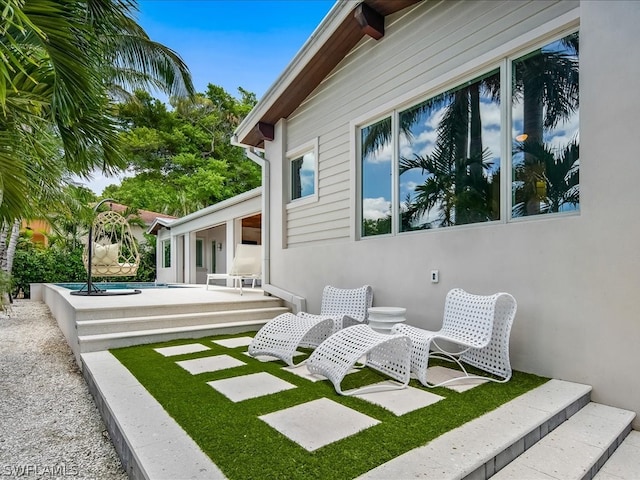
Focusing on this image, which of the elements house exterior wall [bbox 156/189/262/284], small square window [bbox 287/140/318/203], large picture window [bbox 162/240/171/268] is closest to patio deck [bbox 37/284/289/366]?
small square window [bbox 287/140/318/203]

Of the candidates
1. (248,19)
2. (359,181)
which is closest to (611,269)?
(359,181)

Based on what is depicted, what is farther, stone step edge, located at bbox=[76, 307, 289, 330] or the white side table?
stone step edge, located at bbox=[76, 307, 289, 330]

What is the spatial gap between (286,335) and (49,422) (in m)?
A: 2.24

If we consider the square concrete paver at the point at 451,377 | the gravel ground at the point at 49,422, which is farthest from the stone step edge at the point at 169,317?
the square concrete paver at the point at 451,377

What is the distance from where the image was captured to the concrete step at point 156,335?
4719 mm

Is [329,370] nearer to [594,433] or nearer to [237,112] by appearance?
[594,433]

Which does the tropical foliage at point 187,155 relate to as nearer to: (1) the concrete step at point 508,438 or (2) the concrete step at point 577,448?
(1) the concrete step at point 508,438

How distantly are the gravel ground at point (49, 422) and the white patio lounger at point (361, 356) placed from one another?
168 cm

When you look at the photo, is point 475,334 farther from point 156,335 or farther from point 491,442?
point 156,335

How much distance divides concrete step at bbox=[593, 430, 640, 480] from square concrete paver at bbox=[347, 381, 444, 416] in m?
1.07

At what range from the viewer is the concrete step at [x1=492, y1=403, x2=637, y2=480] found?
217cm

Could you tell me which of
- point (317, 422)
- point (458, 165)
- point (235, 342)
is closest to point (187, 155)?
point (235, 342)

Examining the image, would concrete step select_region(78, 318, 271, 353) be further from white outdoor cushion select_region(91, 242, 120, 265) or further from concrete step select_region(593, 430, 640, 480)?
concrete step select_region(593, 430, 640, 480)

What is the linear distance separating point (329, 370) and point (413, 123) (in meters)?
3.40
